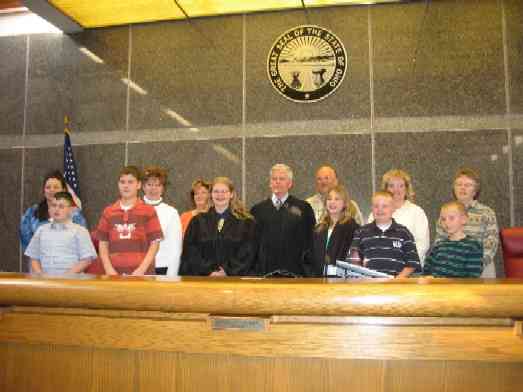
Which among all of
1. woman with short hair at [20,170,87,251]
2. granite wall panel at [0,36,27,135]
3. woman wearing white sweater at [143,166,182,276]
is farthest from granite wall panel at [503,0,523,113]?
A: granite wall panel at [0,36,27,135]

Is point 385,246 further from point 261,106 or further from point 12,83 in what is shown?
point 12,83

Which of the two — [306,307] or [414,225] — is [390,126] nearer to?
[414,225]

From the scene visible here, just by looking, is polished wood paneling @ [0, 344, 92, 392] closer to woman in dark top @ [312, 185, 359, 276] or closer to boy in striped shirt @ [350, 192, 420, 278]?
boy in striped shirt @ [350, 192, 420, 278]

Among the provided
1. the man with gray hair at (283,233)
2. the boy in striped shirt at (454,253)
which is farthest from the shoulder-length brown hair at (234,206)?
the boy in striped shirt at (454,253)

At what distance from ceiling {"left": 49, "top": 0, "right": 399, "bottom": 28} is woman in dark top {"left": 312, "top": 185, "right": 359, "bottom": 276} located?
2.68 meters

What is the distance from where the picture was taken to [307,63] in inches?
218

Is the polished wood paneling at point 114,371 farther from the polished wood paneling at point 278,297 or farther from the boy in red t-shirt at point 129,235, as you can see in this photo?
the boy in red t-shirt at point 129,235

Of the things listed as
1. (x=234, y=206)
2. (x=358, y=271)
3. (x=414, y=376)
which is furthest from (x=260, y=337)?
(x=234, y=206)

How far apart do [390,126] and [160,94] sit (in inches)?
105

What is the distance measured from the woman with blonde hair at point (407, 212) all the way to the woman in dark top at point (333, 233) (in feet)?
1.31

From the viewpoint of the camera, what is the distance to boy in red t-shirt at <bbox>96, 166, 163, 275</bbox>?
3508 mm

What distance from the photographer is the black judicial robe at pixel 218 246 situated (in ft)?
12.2

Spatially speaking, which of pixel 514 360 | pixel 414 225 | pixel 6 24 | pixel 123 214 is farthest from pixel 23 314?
pixel 6 24

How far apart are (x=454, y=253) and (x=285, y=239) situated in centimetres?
135
